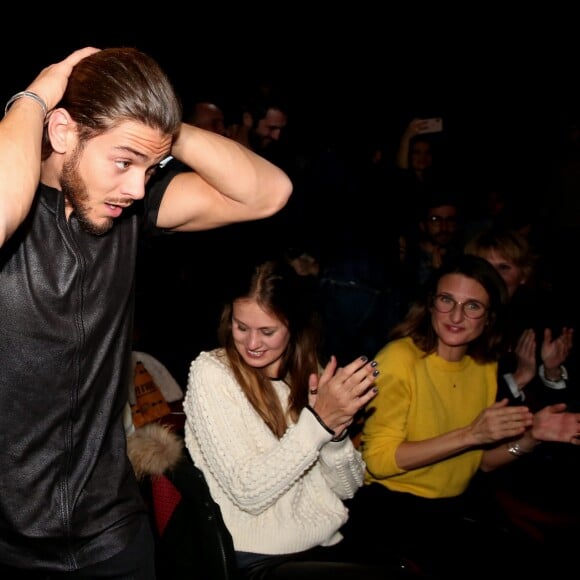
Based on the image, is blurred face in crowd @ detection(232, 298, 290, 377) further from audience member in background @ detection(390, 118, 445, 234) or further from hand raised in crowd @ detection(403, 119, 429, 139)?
hand raised in crowd @ detection(403, 119, 429, 139)

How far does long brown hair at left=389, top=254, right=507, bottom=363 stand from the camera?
2.73 metres

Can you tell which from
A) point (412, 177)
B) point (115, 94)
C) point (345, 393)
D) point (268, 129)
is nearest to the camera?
point (115, 94)

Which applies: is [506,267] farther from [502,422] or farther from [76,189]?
[76,189]

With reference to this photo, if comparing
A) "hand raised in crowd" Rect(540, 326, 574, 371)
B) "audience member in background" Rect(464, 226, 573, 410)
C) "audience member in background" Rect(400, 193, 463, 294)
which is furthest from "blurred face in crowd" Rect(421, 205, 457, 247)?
"hand raised in crowd" Rect(540, 326, 574, 371)

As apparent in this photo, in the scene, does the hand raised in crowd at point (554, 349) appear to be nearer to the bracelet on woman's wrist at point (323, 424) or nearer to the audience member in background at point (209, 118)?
the bracelet on woman's wrist at point (323, 424)

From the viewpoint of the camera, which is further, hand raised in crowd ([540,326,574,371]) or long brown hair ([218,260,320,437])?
hand raised in crowd ([540,326,574,371])

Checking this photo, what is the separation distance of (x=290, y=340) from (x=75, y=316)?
103 cm

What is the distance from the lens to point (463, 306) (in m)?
2.70

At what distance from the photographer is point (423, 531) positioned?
2.40m

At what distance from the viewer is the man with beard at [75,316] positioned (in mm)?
1394

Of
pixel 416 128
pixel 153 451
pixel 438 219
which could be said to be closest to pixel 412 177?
pixel 438 219

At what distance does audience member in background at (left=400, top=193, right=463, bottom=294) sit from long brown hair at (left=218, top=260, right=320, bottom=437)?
5.56ft

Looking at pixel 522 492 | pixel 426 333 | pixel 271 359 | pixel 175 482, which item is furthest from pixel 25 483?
pixel 522 492

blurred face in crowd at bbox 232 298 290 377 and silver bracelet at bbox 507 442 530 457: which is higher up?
blurred face in crowd at bbox 232 298 290 377
